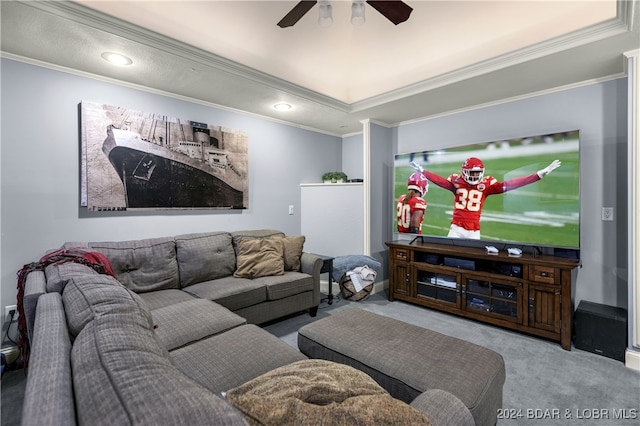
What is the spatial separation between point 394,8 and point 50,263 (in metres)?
2.80

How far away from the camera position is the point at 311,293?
316 centimetres

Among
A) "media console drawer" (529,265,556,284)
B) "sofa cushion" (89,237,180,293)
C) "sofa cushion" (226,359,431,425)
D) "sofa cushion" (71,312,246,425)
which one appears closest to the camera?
"sofa cushion" (71,312,246,425)

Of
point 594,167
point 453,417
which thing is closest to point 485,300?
point 594,167

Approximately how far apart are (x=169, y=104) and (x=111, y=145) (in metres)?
0.74

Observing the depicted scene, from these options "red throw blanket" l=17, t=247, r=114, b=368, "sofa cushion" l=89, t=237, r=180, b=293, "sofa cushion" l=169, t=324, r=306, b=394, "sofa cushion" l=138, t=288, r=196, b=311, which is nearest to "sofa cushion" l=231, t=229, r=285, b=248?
"sofa cushion" l=89, t=237, r=180, b=293

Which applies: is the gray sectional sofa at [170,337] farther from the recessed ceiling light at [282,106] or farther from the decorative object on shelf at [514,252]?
the decorative object on shelf at [514,252]

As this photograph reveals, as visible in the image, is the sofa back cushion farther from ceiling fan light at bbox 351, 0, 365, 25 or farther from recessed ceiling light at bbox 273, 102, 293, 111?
ceiling fan light at bbox 351, 0, 365, 25

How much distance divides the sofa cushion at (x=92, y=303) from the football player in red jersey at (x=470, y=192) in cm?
320

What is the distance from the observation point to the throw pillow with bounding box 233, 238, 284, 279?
2.99 m

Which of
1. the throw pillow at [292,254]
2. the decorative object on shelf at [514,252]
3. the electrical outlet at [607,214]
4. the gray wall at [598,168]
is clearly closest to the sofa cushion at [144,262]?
the throw pillow at [292,254]

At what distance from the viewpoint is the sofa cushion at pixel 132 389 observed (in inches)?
21.1

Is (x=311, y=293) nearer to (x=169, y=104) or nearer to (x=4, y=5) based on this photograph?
(x=169, y=104)

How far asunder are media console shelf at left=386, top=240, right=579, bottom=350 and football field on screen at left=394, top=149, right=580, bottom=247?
215 mm

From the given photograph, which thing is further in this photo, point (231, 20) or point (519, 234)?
point (519, 234)
